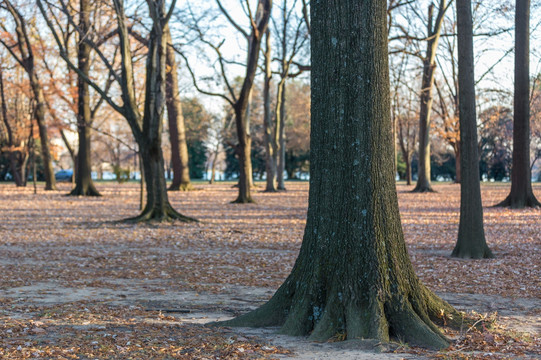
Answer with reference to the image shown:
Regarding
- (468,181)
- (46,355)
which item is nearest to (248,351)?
(46,355)

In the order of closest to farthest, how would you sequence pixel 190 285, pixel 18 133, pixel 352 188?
pixel 352 188 < pixel 190 285 < pixel 18 133

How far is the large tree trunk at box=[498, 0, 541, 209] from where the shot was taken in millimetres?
19047

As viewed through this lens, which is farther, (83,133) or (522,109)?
(83,133)

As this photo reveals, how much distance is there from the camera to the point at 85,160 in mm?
29094

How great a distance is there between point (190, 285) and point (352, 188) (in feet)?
11.1

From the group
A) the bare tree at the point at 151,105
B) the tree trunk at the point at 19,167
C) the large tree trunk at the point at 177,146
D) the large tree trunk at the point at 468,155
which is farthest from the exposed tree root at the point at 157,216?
the tree trunk at the point at 19,167

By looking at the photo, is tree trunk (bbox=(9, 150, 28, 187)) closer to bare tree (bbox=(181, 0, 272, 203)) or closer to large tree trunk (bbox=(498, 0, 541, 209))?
bare tree (bbox=(181, 0, 272, 203))

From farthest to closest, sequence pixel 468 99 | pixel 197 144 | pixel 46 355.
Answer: pixel 197 144
pixel 468 99
pixel 46 355

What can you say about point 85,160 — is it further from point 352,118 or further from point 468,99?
point 352,118

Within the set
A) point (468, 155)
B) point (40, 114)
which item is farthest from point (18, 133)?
point (468, 155)

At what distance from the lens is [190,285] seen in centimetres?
794

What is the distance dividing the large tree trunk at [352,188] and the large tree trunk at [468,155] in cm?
478

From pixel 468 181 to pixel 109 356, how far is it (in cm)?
722

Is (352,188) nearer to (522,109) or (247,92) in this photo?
(522,109)
